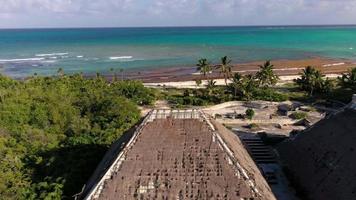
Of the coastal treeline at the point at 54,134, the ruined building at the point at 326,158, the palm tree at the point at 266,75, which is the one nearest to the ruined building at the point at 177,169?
the coastal treeline at the point at 54,134

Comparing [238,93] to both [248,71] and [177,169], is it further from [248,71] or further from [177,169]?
[177,169]

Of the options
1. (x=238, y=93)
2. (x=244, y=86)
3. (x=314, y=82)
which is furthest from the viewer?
(x=238, y=93)

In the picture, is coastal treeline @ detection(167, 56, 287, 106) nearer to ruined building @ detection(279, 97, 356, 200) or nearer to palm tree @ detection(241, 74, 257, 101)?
palm tree @ detection(241, 74, 257, 101)

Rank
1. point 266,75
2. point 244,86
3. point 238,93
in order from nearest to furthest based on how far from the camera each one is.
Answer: point 244,86 < point 238,93 < point 266,75

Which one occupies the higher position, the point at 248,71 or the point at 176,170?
the point at 176,170

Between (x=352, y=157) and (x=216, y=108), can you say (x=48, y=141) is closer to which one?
(x=352, y=157)

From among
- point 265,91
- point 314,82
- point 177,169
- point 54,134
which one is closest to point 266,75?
point 265,91

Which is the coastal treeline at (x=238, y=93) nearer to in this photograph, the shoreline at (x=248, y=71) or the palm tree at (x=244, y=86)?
the palm tree at (x=244, y=86)

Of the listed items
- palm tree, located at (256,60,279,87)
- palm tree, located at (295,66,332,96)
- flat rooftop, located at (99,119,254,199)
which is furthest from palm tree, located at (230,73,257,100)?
flat rooftop, located at (99,119,254,199)

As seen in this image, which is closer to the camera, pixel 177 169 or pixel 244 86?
pixel 177 169
